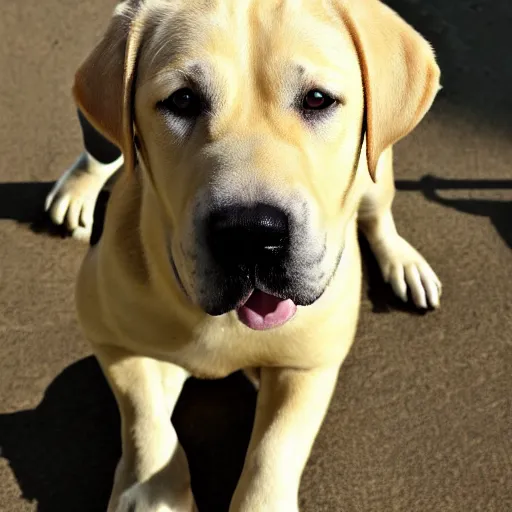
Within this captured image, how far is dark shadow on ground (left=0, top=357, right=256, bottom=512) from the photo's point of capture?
2.18m

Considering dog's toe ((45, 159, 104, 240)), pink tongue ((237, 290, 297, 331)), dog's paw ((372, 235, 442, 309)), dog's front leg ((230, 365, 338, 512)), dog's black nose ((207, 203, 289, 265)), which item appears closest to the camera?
dog's black nose ((207, 203, 289, 265))

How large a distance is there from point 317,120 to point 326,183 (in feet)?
0.43

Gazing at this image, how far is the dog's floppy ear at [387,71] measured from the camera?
1.66 m

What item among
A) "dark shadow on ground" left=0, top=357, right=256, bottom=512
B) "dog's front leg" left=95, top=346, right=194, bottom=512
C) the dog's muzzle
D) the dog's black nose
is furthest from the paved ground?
the dog's black nose

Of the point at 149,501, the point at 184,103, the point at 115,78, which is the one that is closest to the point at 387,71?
the point at 184,103

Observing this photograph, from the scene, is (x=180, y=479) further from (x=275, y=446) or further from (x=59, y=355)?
(x=59, y=355)

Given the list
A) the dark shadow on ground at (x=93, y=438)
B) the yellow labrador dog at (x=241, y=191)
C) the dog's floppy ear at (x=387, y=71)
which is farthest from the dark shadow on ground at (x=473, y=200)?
the dog's floppy ear at (x=387, y=71)

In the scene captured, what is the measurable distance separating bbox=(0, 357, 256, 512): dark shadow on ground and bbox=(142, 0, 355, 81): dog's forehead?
3.60 feet

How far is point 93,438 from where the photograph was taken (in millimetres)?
2285

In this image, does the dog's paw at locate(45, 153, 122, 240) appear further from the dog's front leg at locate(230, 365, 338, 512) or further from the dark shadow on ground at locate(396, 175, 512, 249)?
Answer: the dark shadow on ground at locate(396, 175, 512, 249)

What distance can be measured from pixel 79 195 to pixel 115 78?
1.15m

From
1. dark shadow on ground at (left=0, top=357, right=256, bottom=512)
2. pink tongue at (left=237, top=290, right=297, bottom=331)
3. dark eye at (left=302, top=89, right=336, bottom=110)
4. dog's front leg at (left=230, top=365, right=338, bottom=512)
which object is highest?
dark eye at (left=302, top=89, right=336, bottom=110)

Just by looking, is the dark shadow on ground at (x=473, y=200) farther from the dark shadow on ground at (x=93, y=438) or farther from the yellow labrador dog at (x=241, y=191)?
the dark shadow on ground at (x=93, y=438)

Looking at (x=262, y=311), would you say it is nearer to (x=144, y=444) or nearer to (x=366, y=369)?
(x=144, y=444)
